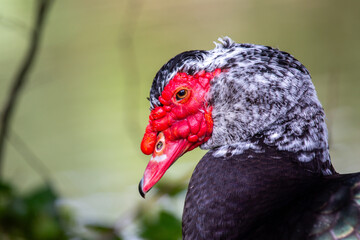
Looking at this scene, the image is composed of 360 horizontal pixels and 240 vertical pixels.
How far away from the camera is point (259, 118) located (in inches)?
74.5

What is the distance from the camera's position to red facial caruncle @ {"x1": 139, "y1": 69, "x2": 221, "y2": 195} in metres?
1.98

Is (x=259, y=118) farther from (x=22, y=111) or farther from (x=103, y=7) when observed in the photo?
(x=103, y=7)

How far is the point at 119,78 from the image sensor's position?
746 cm

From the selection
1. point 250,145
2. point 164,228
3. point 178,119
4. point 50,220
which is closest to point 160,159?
point 178,119

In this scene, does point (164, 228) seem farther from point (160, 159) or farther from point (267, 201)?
point (267, 201)

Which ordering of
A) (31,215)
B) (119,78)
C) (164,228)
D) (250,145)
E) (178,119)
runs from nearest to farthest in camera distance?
1. (250,145)
2. (178,119)
3. (164,228)
4. (31,215)
5. (119,78)

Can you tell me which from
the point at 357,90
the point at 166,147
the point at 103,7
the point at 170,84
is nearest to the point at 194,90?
the point at 170,84

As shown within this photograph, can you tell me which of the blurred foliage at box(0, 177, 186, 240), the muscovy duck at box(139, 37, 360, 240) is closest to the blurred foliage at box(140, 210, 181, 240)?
the blurred foliage at box(0, 177, 186, 240)

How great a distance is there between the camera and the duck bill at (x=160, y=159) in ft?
6.38

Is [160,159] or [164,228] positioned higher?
[160,159]

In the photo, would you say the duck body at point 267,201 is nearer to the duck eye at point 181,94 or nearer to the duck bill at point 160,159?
the duck bill at point 160,159

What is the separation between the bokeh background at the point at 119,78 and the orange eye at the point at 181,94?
1.50 meters

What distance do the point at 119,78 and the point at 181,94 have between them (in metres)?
5.56

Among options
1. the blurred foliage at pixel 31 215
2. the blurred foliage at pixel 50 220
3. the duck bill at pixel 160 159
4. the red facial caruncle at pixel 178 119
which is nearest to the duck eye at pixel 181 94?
the red facial caruncle at pixel 178 119
